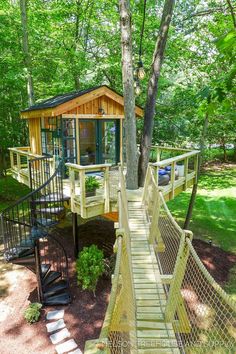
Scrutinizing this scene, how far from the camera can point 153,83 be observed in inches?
295

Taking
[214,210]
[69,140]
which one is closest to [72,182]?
[69,140]

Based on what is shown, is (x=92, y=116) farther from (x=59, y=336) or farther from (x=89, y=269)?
(x=59, y=336)

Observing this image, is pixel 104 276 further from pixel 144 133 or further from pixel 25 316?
pixel 144 133

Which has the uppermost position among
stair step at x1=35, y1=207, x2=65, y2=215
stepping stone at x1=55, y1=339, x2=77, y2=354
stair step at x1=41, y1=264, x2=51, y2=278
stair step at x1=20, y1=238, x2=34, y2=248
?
stair step at x1=35, y1=207, x2=65, y2=215

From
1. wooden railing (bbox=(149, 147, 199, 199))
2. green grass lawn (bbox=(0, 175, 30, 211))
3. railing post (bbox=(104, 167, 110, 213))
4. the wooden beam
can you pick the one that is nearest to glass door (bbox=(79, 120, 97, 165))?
the wooden beam

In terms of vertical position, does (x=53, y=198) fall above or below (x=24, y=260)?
above

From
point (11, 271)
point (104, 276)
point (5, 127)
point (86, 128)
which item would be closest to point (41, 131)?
point (86, 128)

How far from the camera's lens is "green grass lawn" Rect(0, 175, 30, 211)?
41.2 ft

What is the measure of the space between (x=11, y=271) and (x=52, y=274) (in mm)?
1589

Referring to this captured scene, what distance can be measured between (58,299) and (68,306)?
30 cm

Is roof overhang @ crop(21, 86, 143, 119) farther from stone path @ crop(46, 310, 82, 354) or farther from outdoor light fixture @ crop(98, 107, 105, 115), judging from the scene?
stone path @ crop(46, 310, 82, 354)

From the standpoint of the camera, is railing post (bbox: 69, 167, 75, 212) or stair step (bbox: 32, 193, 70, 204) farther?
stair step (bbox: 32, 193, 70, 204)

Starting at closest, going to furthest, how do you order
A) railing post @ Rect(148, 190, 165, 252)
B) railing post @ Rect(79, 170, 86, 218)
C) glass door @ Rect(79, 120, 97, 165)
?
1. railing post @ Rect(148, 190, 165, 252)
2. railing post @ Rect(79, 170, 86, 218)
3. glass door @ Rect(79, 120, 97, 165)

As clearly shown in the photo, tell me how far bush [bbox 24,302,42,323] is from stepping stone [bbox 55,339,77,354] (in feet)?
3.04
